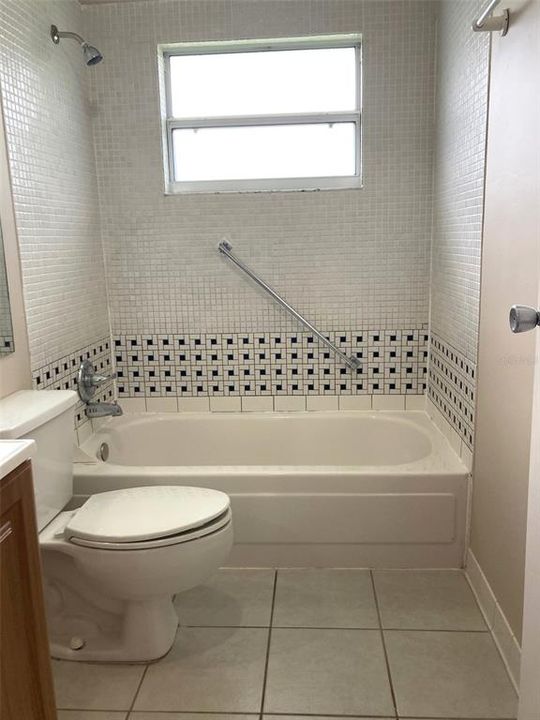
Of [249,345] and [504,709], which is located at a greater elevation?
[249,345]

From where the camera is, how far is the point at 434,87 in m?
2.65

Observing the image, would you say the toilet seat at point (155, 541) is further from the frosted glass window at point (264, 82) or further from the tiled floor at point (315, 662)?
the frosted glass window at point (264, 82)

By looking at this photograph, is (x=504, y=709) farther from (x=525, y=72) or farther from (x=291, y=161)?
(x=291, y=161)

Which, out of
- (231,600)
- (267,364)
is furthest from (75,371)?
(231,600)

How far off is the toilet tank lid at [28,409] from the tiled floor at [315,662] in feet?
2.52

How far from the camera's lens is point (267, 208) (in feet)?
9.20

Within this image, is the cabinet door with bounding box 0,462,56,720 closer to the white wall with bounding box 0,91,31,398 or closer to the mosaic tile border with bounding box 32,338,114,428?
the white wall with bounding box 0,91,31,398

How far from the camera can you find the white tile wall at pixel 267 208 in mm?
2652

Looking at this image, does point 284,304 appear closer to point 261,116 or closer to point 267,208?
point 267,208

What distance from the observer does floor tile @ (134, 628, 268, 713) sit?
1684 millimetres

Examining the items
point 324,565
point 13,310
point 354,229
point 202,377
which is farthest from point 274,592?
point 354,229

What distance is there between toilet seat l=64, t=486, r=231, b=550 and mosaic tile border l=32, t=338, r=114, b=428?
0.54 metres

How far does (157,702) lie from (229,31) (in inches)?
102

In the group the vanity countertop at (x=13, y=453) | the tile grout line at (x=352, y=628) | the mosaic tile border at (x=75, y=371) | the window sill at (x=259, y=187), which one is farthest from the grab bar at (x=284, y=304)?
the vanity countertop at (x=13, y=453)
